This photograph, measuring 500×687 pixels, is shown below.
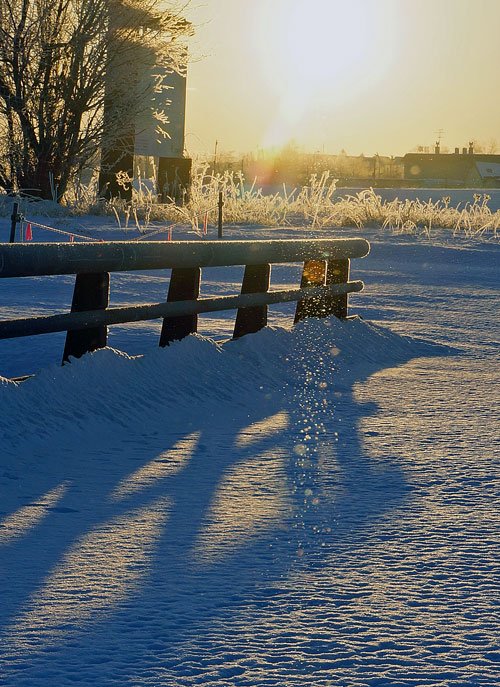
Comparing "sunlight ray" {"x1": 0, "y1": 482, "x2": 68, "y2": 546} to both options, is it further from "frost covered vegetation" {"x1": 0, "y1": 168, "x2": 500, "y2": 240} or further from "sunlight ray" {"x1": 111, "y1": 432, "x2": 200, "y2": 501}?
"frost covered vegetation" {"x1": 0, "y1": 168, "x2": 500, "y2": 240}

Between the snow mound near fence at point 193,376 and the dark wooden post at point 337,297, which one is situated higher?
the dark wooden post at point 337,297

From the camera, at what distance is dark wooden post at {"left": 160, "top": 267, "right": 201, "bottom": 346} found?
25.7ft

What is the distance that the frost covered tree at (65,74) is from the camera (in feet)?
91.9

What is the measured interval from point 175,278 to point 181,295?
0.13 metres

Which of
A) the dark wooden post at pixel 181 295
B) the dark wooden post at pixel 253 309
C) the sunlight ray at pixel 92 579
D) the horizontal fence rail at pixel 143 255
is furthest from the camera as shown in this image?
the dark wooden post at pixel 253 309

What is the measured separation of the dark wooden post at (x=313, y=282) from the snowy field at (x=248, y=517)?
704 millimetres

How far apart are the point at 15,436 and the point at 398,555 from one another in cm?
244

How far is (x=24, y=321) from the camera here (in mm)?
6129

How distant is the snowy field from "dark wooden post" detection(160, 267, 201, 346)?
0.16 metres

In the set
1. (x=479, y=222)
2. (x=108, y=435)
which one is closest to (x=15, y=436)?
(x=108, y=435)

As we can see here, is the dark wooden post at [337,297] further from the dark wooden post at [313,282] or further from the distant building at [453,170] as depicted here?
the distant building at [453,170]

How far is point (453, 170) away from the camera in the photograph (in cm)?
14125

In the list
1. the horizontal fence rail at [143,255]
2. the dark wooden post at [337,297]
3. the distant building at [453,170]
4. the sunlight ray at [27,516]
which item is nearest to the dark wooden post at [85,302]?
the horizontal fence rail at [143,255]

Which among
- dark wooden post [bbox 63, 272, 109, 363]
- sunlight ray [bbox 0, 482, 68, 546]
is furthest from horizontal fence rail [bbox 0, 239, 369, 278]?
sunlight ray [bbox 0, 482, 68, 546]
